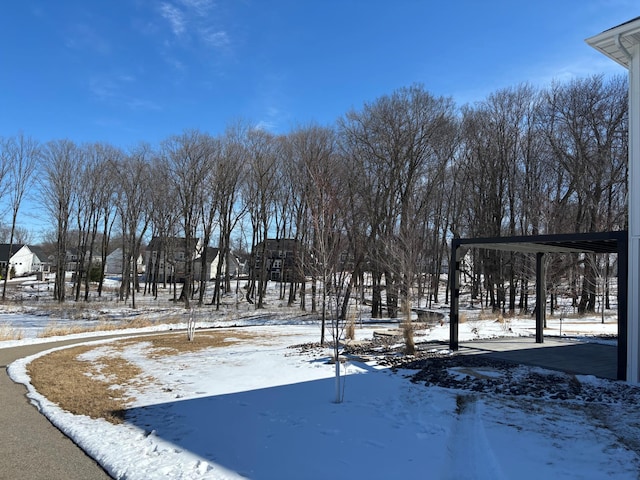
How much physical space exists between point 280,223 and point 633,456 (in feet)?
103

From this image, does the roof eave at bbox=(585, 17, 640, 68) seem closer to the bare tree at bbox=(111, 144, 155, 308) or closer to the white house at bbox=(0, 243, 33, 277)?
the bare tree at bbox=(111, 144, 155, 308)

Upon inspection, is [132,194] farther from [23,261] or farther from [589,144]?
[23,261]

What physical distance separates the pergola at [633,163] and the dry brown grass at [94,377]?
26.8 feet

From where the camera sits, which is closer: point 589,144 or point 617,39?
point 617,39

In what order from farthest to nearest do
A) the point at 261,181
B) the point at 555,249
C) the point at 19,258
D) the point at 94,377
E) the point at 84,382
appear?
the point at 19,258 < the point at 261,181 < the point at 555,249 < the point at 94,377 < the point at 84,382

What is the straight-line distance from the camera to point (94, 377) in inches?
Answer: 339

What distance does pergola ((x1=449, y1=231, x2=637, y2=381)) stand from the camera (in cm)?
798

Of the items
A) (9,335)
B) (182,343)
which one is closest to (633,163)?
(182,343)

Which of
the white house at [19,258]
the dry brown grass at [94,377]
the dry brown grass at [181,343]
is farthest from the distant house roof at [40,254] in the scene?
the dry brown grass at [94,377]

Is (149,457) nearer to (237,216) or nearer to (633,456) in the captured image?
(633,456)

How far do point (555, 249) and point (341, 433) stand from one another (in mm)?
8543

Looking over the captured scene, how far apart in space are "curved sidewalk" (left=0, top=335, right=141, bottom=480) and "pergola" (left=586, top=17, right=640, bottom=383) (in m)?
8.20

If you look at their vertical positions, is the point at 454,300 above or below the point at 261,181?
below

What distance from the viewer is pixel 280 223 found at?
35.2m
